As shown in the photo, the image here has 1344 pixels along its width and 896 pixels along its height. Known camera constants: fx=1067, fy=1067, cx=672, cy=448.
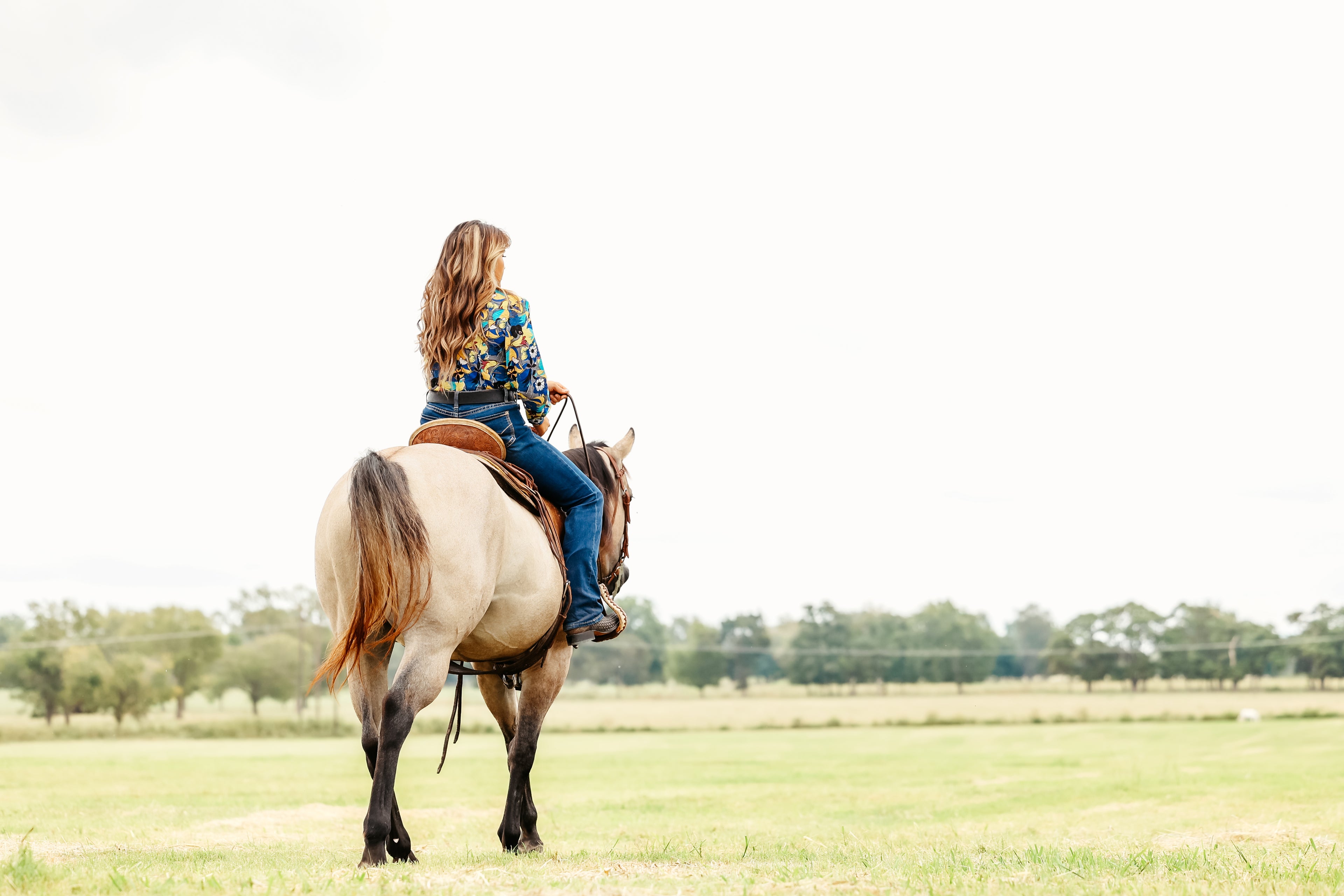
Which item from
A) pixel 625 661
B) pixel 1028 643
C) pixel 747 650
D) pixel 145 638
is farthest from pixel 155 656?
pixel 1028 643

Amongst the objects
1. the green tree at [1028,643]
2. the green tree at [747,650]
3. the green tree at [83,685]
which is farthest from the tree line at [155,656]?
the green tree at [1028,643]

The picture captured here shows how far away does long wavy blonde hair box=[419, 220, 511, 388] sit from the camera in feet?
21.2

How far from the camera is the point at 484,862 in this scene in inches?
233

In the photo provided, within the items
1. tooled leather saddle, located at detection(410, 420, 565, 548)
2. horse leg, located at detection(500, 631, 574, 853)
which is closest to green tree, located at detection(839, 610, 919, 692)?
horse leg, located at detection(500, 631, 574, 853)

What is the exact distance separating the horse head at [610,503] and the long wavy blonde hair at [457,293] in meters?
1.57

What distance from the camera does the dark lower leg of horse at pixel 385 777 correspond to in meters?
5.46

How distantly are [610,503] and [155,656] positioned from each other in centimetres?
4043

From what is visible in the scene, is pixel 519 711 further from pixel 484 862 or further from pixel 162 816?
pixel 162 816

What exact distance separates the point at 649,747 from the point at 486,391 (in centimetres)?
2981

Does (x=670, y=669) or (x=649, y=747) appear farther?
(x=670, y=669)

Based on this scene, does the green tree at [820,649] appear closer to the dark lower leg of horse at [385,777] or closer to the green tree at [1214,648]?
the green tree at [1214,648]

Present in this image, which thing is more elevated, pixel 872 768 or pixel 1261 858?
pixel 1261 858

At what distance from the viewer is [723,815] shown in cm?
1542

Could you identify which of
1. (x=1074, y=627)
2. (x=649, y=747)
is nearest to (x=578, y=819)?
(x=649, y=747)
